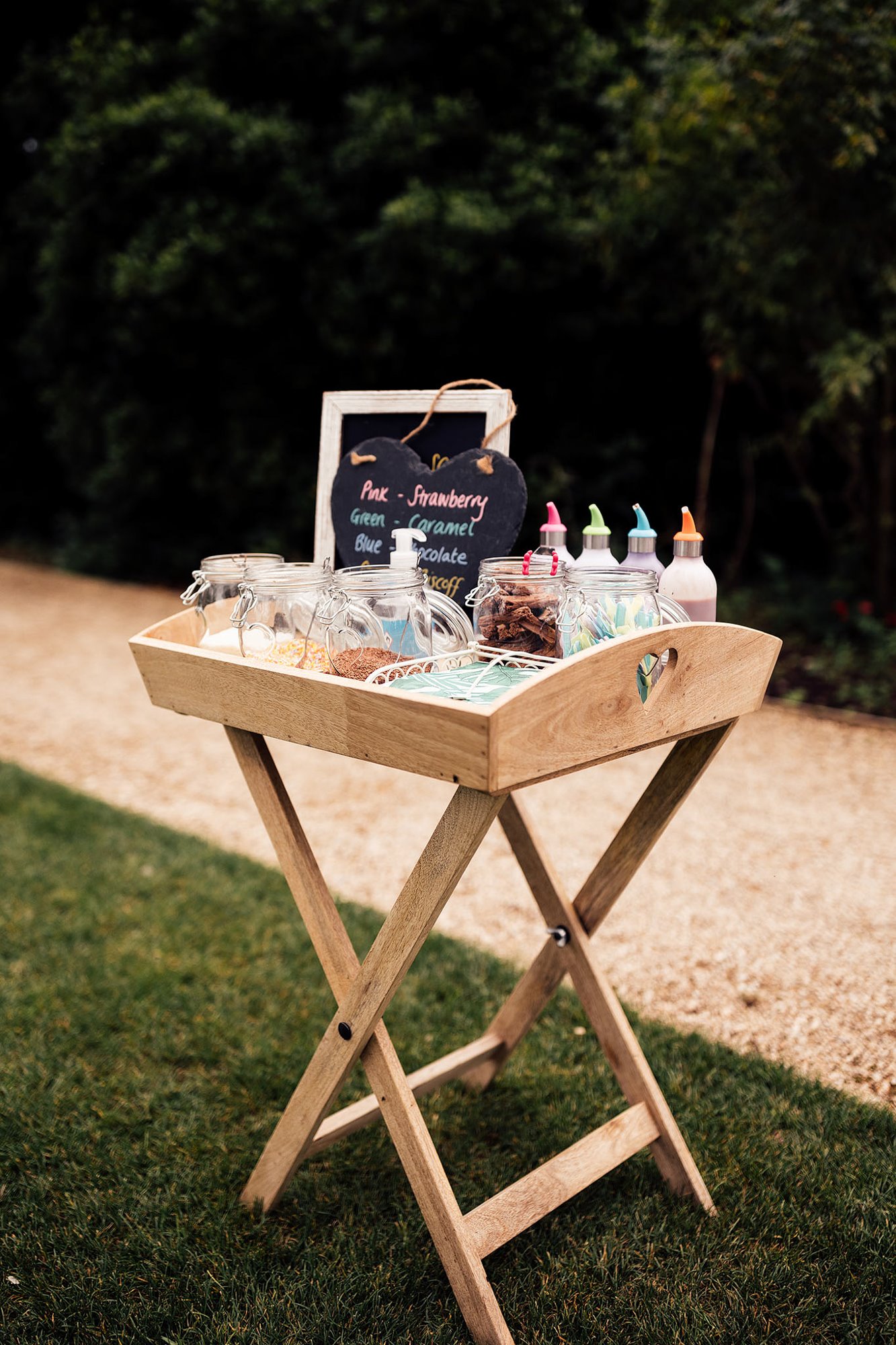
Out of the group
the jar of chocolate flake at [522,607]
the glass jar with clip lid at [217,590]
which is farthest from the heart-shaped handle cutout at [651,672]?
the glass jar with clip lid at [217,590]

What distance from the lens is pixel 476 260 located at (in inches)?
270

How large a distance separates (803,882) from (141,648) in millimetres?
2601

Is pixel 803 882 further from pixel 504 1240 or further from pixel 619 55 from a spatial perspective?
pixel 619 55

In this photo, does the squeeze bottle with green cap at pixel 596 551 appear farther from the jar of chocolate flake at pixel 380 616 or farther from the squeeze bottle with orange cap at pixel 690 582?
the jar of chocolate flake at pixel 380 616

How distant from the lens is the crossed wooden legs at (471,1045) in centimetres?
165

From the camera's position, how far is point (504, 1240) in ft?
5.88

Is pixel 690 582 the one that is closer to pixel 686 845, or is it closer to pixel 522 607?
pixel 522 607

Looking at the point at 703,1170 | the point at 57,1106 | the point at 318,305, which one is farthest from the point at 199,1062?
the point at 318,305

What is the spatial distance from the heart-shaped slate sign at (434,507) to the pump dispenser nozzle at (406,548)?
0.18 ft

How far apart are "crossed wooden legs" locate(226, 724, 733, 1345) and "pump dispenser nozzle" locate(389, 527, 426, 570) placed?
402 mm

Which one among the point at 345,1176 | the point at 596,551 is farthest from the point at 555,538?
the point at 345,1176

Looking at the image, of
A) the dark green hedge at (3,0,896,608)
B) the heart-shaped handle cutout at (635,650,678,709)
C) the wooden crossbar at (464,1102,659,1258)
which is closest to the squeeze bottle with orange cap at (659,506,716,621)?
the heart-shaped handle cutout at (635,650,678,709)

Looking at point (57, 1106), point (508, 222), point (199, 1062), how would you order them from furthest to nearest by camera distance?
point (508, 222) → point (199, 1062) → point (57, 1106)

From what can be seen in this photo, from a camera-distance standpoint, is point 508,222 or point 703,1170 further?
point 508,222
